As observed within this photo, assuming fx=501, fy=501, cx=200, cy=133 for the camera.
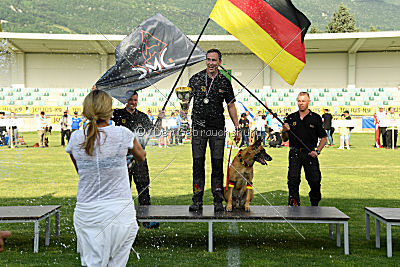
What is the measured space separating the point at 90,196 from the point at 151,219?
2384mm

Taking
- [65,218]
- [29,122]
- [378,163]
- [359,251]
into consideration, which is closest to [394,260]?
[359,251]

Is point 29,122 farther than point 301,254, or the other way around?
point 29,122

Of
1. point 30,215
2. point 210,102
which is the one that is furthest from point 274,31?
point 30,215

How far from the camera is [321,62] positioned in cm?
4838

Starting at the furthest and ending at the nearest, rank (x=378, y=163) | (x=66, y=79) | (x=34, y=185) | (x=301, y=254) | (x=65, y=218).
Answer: (x=66, y=79) < (x=378, y=163) < (x=34, y=185) < (x=65, y=218) < (x=301, y=254)

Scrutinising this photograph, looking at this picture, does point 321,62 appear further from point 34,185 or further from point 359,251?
point 359,251

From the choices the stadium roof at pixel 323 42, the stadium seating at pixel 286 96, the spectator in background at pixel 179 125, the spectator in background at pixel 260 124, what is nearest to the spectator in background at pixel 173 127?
the spectator in background at pixel 179 125

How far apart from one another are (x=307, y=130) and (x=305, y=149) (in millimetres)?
276

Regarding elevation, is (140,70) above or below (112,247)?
above

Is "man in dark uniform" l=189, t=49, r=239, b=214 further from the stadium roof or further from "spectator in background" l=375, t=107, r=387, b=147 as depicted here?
the stadium roof

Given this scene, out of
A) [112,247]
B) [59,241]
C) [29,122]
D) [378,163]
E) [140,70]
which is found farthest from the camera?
[29,122]

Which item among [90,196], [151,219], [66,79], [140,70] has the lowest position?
[151,219]

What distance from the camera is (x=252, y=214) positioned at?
19.1 feet

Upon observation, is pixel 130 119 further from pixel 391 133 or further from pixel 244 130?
pixel 391 133
